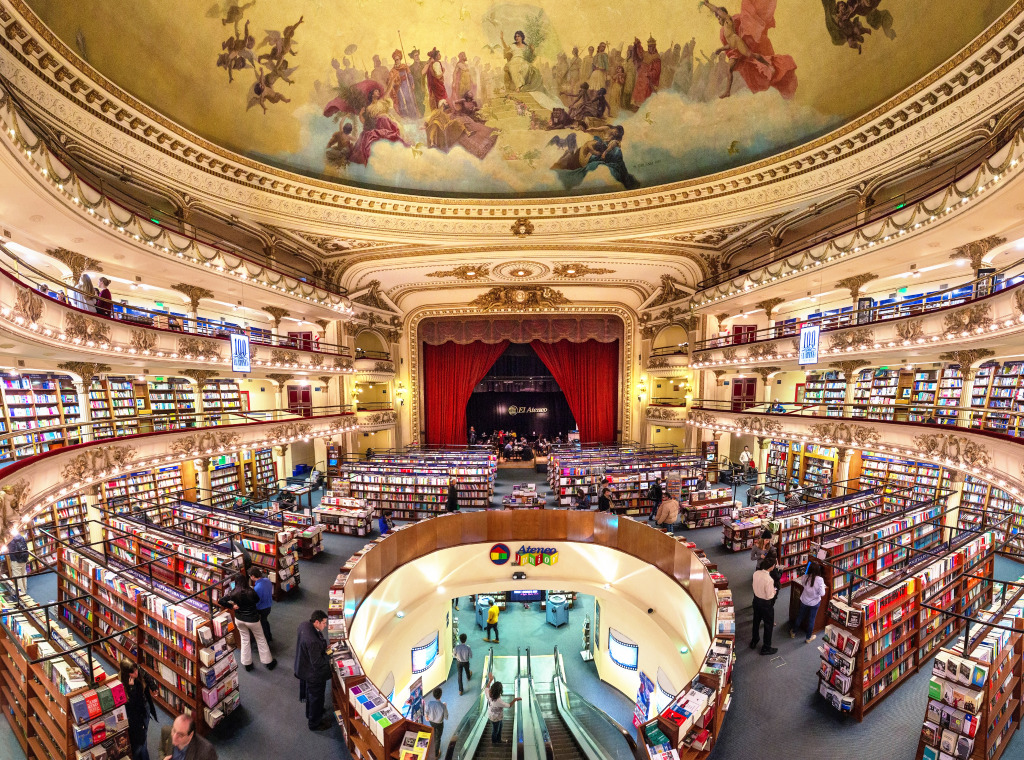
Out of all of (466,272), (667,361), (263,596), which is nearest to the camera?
(263,596)

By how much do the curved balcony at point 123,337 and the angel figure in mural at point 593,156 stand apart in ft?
29.2

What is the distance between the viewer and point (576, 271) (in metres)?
15.0

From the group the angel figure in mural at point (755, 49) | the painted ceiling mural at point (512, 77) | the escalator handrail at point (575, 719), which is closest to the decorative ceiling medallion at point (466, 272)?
the painted ceiling mural at point (512, 77)

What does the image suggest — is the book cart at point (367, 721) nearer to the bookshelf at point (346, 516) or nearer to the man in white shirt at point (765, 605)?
the man in white shirt at point (765, 605)

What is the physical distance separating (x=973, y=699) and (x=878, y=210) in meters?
9.29

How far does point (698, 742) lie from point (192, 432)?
9592mm

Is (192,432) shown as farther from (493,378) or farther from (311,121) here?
(493,378)

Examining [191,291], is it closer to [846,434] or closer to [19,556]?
[19,556]

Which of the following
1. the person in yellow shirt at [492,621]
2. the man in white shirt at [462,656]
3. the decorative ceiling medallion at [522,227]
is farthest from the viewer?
the decorative ceiling medallion at [522,227]

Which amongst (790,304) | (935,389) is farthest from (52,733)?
(790,304)

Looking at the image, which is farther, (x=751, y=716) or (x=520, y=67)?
(x=520, y=67)

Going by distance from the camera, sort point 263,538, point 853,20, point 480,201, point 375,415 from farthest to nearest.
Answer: point 375,415, point 480,201, point 853,20, point 263,538

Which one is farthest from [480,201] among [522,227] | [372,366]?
[372,366]

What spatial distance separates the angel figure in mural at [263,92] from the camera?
9383 mm
